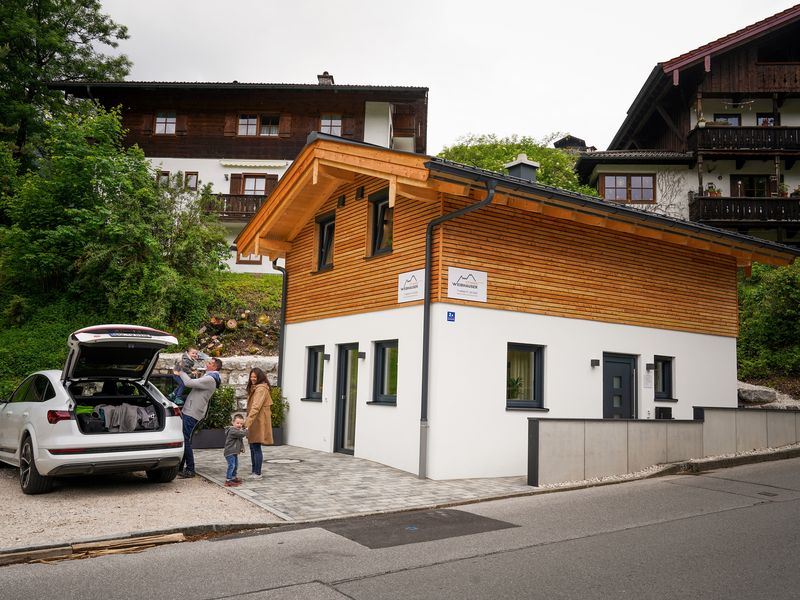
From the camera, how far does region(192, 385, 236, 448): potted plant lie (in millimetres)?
13703

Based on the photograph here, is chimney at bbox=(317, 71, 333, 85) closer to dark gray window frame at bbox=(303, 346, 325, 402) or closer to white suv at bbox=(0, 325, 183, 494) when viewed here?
dark gray window frame at bbox=(303, 346, 325, 402)

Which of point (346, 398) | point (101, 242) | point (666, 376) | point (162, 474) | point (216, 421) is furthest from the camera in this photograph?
point (101, 242)

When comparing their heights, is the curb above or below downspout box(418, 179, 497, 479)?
below

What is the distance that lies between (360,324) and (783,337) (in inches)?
548

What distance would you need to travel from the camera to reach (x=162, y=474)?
31.6ft

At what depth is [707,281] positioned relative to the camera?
1509cm

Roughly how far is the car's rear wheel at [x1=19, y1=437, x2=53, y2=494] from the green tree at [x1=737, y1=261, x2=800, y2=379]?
18.2 m

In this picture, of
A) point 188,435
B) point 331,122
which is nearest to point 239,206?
point 331,122

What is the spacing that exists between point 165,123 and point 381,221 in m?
22.4

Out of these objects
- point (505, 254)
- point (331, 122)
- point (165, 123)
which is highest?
point (331, 122)

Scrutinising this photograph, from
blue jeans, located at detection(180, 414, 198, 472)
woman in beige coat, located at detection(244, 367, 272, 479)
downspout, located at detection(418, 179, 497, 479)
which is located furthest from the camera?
downspout, located at detection(418, 179, 497, 479)

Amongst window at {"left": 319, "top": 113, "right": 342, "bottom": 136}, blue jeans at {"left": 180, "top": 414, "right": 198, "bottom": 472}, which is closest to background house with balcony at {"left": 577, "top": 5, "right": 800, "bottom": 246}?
window at {"left": 319, "top": 113, "right": 342, "bottom": 136}

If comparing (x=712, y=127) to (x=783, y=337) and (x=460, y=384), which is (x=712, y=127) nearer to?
(x=783, y=337)

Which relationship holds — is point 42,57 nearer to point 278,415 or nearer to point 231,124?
point 231,124
